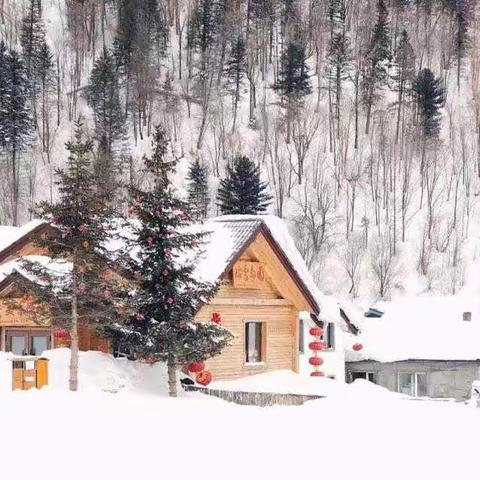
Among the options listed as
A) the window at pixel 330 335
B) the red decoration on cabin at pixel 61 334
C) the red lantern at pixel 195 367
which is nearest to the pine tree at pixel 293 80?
the window at pixel 330 335

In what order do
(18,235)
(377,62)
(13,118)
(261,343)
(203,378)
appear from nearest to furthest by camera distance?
(203,378) < (18,235) < (261,343) < (13,118) < (377,62)

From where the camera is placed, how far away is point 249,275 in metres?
25.5

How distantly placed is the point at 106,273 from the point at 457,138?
183 ft

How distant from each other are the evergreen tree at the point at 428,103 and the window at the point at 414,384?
123 ft

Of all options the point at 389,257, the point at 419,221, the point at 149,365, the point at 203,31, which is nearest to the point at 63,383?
the point at 149,365

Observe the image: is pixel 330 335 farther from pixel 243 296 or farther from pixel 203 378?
pixel 203 378

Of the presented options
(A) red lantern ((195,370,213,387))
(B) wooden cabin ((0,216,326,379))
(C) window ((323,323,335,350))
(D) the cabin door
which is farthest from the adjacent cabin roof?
(C) window ((323,323,335,350))

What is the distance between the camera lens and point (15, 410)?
15.1 m

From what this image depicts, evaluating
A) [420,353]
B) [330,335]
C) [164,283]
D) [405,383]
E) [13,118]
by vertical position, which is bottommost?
[405,383]

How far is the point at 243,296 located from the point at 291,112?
49.0 meters

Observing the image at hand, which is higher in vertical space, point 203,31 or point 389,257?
point 203,31

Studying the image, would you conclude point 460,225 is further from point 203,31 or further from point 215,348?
point 215,348

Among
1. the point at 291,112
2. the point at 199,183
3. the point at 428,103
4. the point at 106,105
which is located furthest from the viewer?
the point at 291,112

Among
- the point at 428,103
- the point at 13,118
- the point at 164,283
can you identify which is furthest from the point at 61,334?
the point at 428,103
